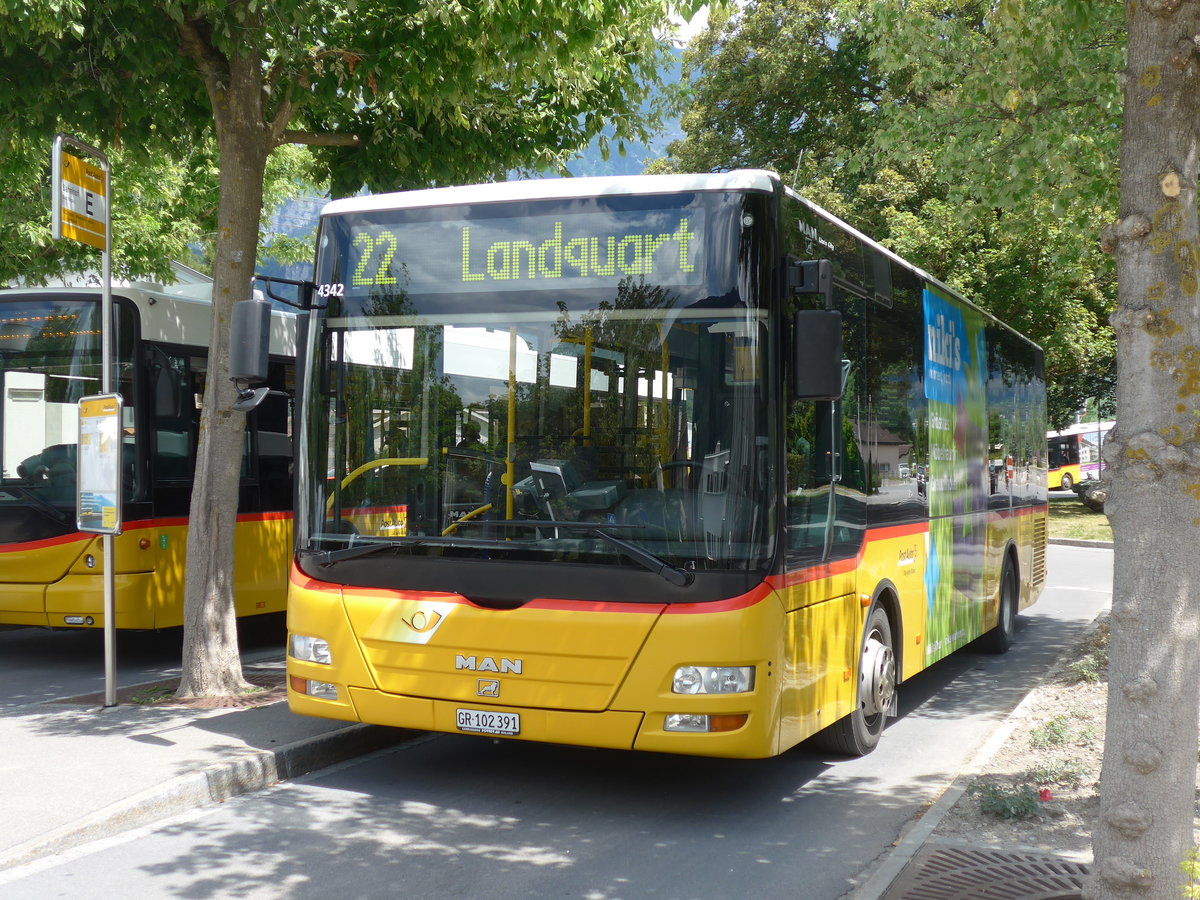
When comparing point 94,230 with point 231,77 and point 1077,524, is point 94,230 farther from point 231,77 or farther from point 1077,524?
point 1077,524

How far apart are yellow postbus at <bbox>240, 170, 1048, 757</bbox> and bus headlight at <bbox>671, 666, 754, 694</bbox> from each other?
0.04 ft

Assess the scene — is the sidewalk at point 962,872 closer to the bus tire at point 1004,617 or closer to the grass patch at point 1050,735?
the grass patch at point 1050,735

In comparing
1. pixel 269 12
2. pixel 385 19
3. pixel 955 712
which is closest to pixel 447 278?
pixel 269 12

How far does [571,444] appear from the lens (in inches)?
245

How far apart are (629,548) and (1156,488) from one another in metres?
2.67

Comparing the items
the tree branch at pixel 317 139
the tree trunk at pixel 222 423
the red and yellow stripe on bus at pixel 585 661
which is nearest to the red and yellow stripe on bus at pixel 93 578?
the tree trunk at pixel 222 423

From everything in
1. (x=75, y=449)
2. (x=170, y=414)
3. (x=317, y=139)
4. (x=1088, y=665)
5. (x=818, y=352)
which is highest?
(x=317, y=139)

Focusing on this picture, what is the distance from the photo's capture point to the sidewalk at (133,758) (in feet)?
19.1

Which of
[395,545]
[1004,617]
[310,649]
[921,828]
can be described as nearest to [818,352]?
[921,828]

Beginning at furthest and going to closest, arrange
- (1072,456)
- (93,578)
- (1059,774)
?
(1072,456) < (93,578) < (1059,774)

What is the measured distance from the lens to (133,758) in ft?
22.7

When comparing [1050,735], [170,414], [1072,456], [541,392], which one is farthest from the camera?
[1072,456]

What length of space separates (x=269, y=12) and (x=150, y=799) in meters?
5.06

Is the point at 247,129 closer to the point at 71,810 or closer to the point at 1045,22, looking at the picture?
the point at 71,810
